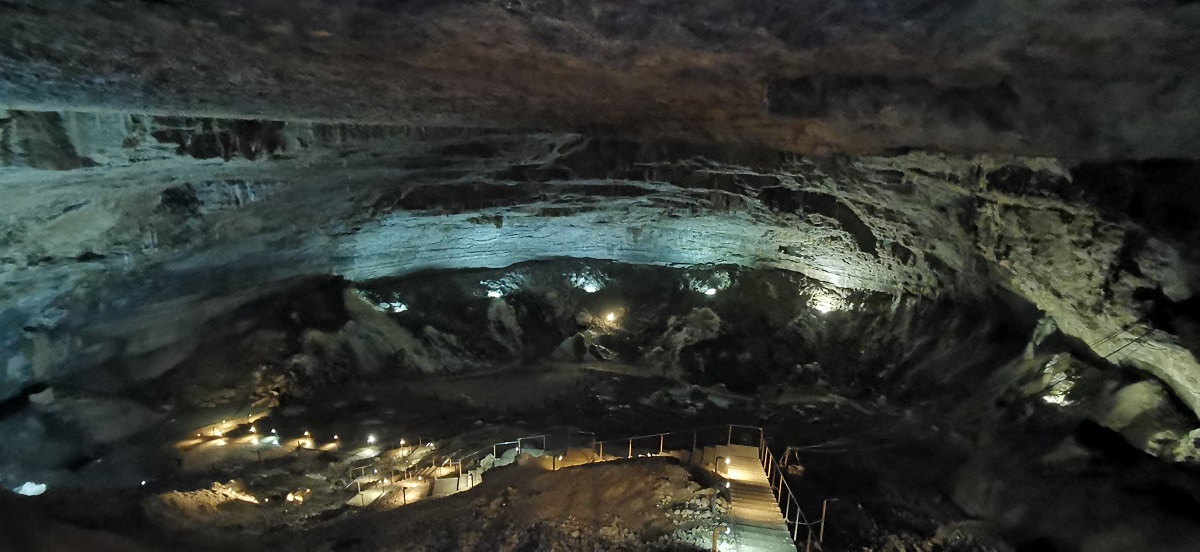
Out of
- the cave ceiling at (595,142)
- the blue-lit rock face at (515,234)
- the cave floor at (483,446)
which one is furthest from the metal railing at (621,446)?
the cave ceiling at (595,142)

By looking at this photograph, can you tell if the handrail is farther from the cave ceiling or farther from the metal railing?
the cave ceiling

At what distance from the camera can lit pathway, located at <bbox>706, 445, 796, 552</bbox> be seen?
8633 mm

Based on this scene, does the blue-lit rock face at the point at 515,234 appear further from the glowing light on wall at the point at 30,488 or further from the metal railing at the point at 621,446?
the metal railing at the point at 621,446

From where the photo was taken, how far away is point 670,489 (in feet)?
32.7

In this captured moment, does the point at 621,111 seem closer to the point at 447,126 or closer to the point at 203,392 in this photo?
the point at 447,126

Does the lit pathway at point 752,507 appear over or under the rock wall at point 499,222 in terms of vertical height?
under

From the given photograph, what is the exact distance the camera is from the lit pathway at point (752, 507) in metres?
8.63

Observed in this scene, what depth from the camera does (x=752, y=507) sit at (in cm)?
955

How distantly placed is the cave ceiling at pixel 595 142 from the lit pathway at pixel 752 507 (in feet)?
16.8

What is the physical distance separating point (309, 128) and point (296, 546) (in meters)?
6.05

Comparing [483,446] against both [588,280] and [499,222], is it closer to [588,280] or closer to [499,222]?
[499,222]

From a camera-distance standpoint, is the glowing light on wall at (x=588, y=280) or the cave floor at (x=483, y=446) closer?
the cave floor at (x=483, y=446)

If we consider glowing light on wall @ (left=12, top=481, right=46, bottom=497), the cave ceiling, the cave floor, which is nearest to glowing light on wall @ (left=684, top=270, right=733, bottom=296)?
the cave ceiling

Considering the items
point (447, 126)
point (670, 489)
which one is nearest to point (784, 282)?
point (670, 489)
